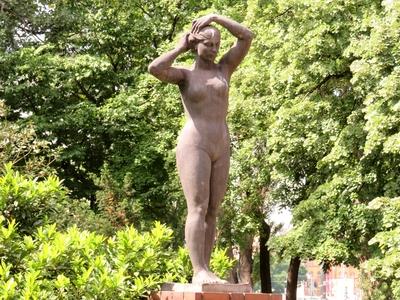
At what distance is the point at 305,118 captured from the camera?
18.4 metres

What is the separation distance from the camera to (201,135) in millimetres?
7082

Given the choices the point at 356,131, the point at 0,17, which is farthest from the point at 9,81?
the point at 356,131

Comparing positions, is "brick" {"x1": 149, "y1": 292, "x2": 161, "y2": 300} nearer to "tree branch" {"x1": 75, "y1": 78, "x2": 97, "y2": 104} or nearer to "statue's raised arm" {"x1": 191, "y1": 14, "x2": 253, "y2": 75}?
"statue's raised arm" {"x1": 191, "y1": 14, "x2": 253, "y2": 75}

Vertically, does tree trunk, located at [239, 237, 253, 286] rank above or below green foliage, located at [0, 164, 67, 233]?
above

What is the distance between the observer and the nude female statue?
7000 millimetres

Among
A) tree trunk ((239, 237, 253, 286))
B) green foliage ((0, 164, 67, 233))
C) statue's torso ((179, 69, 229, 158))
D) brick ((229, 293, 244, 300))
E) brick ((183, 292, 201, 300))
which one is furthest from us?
tree trunk ((239, 237, 253, 286))

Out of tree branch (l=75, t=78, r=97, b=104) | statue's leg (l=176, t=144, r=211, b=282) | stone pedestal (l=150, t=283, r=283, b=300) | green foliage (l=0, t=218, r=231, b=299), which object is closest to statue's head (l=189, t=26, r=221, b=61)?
statue's leg (l=176, t=144, r=211, b=282)

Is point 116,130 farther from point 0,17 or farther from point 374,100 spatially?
point 374,100

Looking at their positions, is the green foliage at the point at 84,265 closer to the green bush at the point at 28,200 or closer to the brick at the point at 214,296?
the green bush at the point at 28,200

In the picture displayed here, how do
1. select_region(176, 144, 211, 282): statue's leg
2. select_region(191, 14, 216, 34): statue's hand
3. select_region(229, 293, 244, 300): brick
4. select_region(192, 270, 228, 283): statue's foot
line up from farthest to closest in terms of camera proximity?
select_region(191, 14, 216, 34): statue's hand → select_region(176, 144, 211, 282): statue's leg → select_region(192, 270, 228, 283): statue's foot → select_region(229, 293, 244, 300): brick

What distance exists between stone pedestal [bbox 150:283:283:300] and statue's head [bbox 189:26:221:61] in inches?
82.0

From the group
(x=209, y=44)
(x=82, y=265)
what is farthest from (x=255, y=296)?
(x=209, y=44)

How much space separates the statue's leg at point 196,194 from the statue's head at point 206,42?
885mm

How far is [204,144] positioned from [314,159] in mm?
12573
